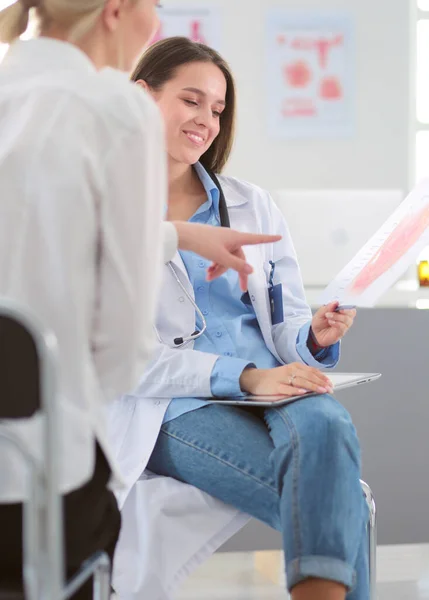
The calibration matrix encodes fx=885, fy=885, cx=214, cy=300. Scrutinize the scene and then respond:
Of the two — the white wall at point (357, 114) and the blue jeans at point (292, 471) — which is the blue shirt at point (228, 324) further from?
the white wall at point (357, 114)

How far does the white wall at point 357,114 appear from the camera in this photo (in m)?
5.03

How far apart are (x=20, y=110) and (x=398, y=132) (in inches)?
174

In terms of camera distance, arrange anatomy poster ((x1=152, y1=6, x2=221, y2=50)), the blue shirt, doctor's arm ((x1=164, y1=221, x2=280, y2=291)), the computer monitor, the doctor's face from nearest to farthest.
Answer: doctor's arm ((x1=164, y1=221, x2=280, y2=291)), the blue shirt, the doctor's face, the computer monitor, anatomy poster ((x1=152, y1=6, x2=221, y2=50))

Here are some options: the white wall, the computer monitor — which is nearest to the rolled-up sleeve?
the computer monitor

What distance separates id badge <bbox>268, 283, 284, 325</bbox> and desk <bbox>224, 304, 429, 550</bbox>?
525mm

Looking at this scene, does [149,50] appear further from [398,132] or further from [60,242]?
[398,132]

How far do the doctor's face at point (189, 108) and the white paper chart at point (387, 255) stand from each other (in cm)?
50

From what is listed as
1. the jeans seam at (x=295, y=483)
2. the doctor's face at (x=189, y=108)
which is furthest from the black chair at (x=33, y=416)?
the doctor's face at (x=189, y=108)

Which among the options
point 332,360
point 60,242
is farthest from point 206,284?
point 60,242

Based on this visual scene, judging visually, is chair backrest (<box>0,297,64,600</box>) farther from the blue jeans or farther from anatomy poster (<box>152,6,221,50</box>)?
anatomy poster (<box>152,6,221,50</box>)

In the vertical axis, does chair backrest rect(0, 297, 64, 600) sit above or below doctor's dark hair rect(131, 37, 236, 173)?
below

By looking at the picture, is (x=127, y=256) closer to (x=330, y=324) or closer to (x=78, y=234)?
(x=78, y=234)

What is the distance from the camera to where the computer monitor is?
2.53m

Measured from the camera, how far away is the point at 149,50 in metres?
2.05
